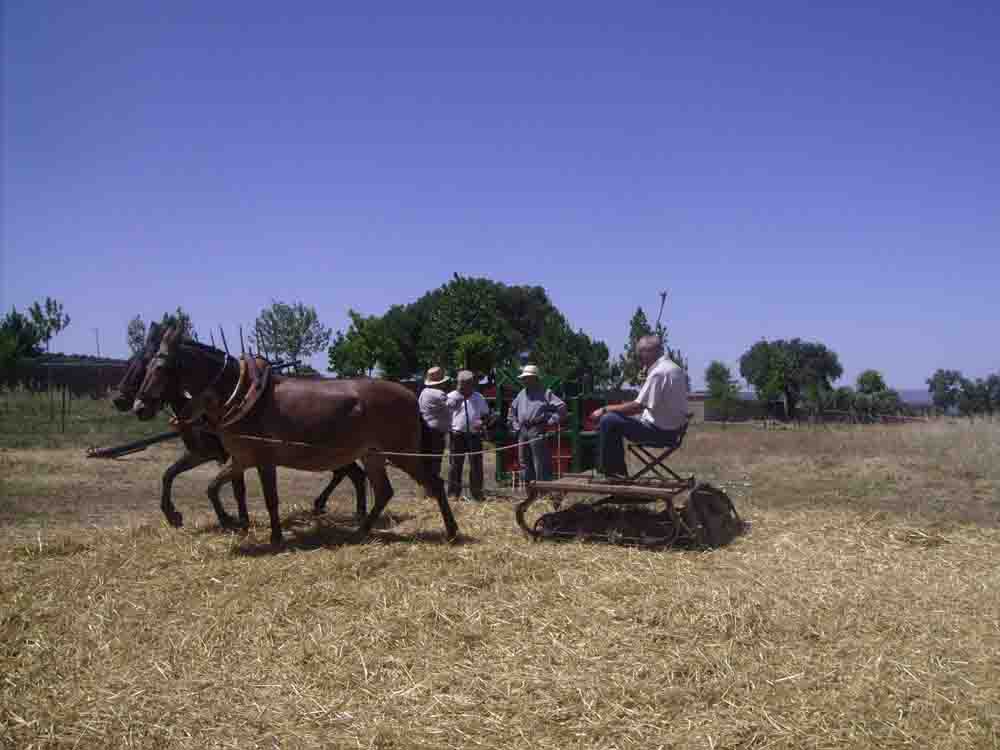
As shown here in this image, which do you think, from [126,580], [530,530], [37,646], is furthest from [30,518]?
[530,530]

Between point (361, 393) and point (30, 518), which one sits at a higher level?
point (361, 393)

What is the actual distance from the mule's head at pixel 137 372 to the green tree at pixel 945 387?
2154 inches

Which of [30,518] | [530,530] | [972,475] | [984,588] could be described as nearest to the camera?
[984,588]

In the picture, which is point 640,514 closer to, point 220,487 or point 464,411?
point 464,411

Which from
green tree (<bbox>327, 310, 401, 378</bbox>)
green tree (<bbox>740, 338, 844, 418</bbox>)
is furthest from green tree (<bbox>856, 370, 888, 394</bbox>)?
green tree (<bbox>327, 310, 401, 378</bbox>)

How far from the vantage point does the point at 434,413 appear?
8812 mm

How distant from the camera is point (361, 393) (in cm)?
654

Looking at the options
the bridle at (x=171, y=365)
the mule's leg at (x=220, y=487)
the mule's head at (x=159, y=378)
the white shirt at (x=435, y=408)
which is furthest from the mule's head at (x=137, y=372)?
the white shirt at (x=435, y=408)

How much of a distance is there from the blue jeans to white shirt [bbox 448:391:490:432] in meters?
3.12

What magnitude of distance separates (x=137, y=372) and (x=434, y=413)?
3443mm

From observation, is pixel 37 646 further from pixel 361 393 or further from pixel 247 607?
pixel 361 393

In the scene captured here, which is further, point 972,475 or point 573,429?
point 972,475

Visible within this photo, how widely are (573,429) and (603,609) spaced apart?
16.0ft

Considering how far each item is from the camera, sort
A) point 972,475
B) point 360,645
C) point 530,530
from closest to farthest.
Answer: point 360,645, point 530,530, point 972,475
